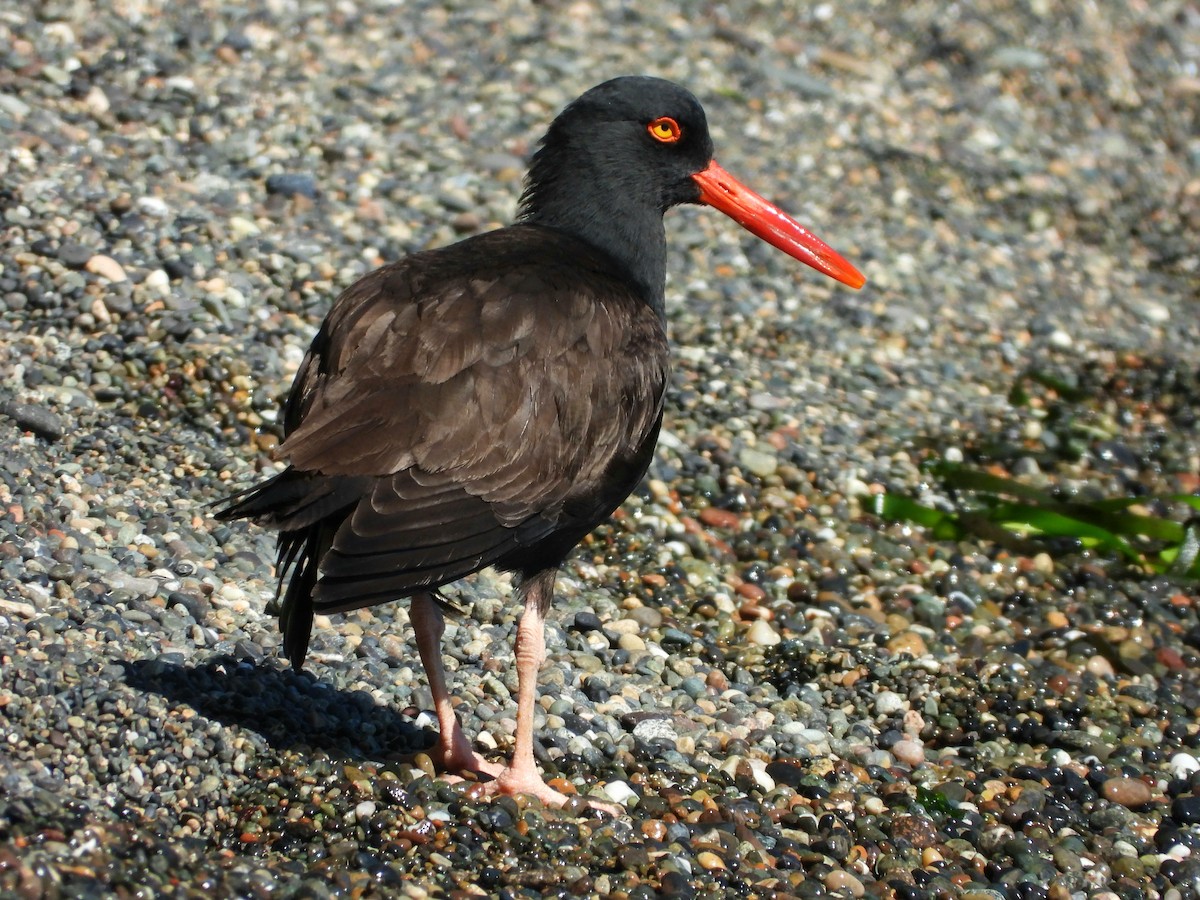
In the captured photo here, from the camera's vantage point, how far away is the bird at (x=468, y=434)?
4277 mm

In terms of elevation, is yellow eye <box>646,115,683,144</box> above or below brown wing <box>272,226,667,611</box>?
above

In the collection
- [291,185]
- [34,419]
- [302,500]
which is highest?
[291,185]

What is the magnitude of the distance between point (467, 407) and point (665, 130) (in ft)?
6.33

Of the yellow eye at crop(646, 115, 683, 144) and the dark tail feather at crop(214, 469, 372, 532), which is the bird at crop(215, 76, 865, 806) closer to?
the dark tail feather at crop(214, 469, 372, 532)

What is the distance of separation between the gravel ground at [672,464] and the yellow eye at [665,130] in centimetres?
154

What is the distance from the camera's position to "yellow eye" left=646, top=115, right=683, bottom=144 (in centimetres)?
593

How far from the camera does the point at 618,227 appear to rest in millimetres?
5711

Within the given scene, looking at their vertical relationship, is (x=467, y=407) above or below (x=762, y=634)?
above

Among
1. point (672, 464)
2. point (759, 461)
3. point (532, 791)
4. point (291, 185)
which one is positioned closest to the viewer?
point (532, 791)

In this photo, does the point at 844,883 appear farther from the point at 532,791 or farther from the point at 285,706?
the point at 285,706

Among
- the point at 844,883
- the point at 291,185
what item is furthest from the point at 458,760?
the point at 291,185

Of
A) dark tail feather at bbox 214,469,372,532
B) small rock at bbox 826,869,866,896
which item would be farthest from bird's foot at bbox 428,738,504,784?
small rock at bbox 826,869,866,896

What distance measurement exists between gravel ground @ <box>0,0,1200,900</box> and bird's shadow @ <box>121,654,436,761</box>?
0.05 feet

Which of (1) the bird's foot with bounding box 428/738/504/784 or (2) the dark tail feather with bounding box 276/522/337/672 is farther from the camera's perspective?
(1) the bird's foot with bounding box 428/738/504/784
